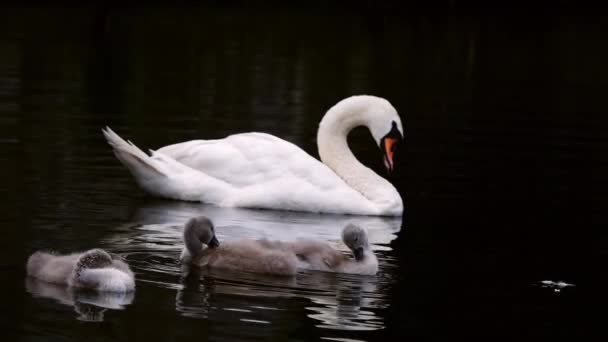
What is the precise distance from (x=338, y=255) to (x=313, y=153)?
24.7 ft

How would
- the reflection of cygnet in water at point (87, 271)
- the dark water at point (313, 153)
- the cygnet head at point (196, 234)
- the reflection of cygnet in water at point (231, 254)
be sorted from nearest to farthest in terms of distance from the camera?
the dark water at point (313, 153) → the reflection of cygnet in water at point (87, 271) → the reflection of cygnet in water at point (231, 254) → the cygnet head at point (196, 234)

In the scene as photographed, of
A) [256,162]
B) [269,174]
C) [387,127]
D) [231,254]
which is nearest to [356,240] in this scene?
[231,254]

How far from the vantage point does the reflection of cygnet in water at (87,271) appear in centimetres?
1048

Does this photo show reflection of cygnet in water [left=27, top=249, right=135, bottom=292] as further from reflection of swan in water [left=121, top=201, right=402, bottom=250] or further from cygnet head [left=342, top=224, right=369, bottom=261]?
reflection of swan in water [left=121, top=201, right=402, bottom=250]

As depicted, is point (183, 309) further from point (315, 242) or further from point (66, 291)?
point (315, 242)

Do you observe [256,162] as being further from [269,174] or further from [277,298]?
[277,298]

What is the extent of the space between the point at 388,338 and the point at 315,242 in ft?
6.69

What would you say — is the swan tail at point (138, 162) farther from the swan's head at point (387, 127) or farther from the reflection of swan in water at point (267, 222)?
the swan's head at point (387, 127)

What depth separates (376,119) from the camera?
1569 cm

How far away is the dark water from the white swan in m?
0.24

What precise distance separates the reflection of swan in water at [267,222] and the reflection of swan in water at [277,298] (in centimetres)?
154

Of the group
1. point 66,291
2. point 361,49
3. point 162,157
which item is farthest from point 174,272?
point 361,49

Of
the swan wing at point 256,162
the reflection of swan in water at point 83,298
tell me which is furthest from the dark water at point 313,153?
the swan wing at point 256,162

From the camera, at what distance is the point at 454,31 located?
149 ft
